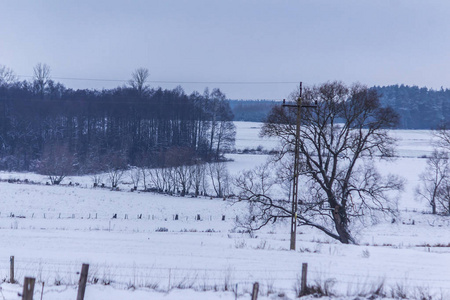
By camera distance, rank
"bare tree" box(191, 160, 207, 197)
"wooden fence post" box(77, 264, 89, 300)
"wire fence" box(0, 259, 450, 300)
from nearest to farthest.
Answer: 1. "wooden fence post" box(77, 264, 89, 300)
2. "wire fence" box(0, 259, 450, 300)
3. "bare tree" box(191, 160, 207, 197)

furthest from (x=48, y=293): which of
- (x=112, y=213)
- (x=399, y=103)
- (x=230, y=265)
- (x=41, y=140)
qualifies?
(x=399, y=103)

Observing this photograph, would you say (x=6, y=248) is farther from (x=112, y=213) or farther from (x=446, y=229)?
A: (x=446, y=229)

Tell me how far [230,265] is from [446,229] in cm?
3013

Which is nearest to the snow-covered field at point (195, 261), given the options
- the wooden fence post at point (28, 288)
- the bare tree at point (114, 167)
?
the wooden fence post at point (28, 288)

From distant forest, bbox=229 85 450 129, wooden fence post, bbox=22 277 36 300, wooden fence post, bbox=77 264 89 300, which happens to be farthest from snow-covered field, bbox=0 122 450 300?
distant forest, bbox=229 85 450 129

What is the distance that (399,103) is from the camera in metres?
126

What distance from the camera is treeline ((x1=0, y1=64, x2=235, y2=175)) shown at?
7856cm

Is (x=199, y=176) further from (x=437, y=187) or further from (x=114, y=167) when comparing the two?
(x=437, y=187)

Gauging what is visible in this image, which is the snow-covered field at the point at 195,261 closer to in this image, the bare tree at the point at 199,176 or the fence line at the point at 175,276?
the fence line at the point at 175,276

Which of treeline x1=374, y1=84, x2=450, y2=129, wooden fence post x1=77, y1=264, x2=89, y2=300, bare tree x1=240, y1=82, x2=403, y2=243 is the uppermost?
treeline x1=374, y1=84, x2=450, y2=129

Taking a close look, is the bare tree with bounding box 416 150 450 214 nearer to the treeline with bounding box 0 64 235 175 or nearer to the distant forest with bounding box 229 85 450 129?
the treeline with bounding box 0 64 235 175

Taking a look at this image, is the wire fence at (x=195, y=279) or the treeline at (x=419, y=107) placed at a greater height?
the treeline at (x=419, y=107)

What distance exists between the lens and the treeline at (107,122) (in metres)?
78.6

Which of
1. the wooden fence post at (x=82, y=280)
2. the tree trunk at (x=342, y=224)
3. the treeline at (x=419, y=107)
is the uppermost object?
the treeline at (x=419, y=107)
